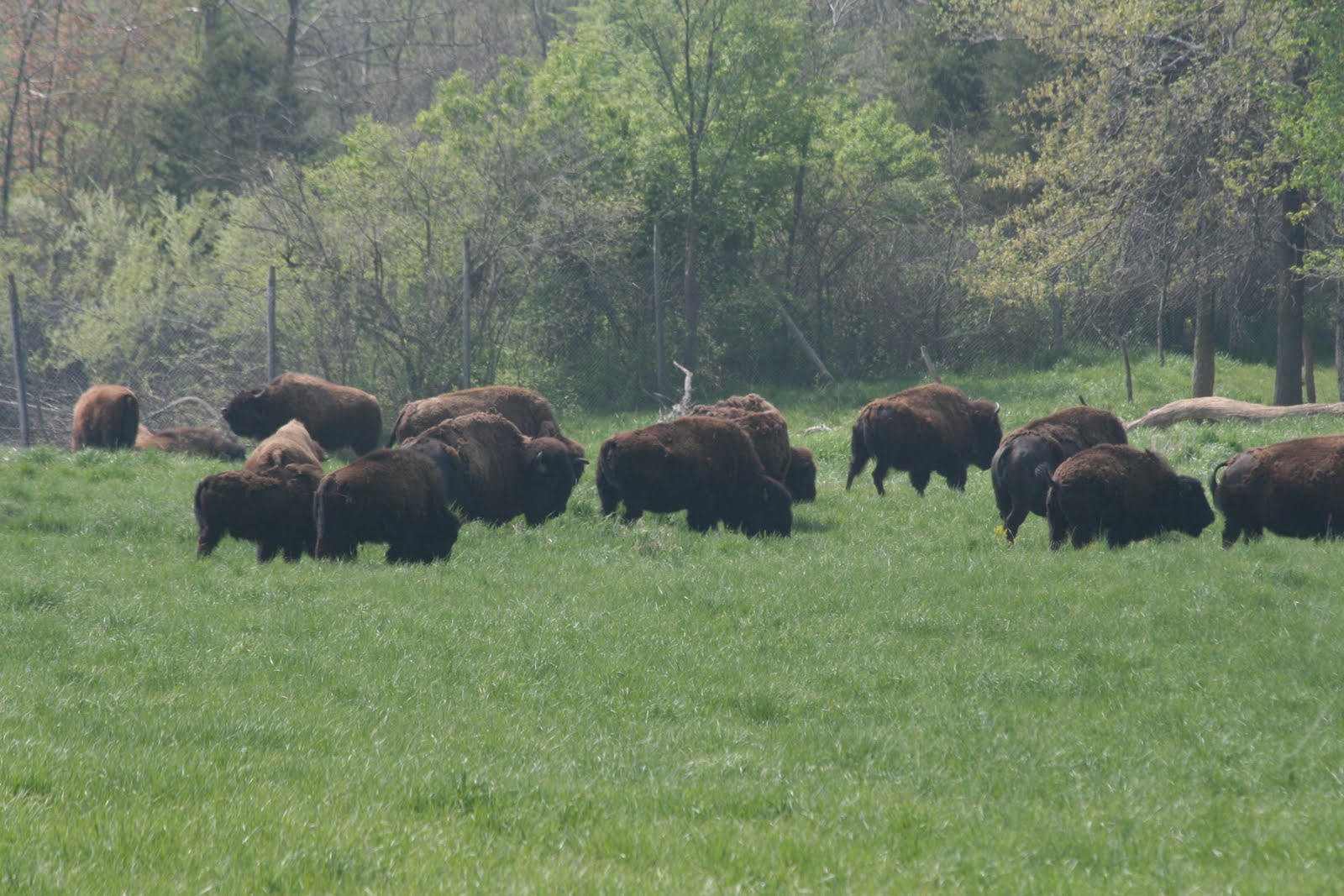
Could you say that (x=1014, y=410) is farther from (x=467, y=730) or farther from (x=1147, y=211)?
(x=467, y=730)

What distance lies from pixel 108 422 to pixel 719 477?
41.9ft

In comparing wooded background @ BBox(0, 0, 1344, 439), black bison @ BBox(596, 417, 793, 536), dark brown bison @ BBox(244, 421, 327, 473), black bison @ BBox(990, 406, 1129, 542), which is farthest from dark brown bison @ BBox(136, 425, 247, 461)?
black bison @ BBox(990, 406, 1129, 542)

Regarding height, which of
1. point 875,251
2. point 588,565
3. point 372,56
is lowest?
point 588,565

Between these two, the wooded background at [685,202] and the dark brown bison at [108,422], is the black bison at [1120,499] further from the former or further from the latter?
the dark brown bison at [108,422]

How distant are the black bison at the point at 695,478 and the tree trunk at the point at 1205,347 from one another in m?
15.0

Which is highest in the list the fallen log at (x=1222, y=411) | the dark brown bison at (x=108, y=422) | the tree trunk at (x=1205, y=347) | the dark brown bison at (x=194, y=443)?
the tree trunk at (x=1205, y=347)

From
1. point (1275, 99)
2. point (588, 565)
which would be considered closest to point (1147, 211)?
point (1275, 99)

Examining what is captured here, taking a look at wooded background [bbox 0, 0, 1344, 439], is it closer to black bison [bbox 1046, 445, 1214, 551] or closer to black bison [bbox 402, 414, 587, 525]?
black bison [bbox 1046, 445, 1214, 551]

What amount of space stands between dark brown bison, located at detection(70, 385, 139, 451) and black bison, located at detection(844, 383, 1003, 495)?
12871mm

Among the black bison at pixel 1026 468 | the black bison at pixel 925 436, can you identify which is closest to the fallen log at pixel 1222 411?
the black bison at pixel 925 436

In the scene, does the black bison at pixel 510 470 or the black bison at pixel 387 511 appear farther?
the black bison at pixel 510 470

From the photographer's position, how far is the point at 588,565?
12961mm

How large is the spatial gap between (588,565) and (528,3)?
52.2 m

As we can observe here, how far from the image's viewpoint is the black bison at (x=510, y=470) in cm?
1598
